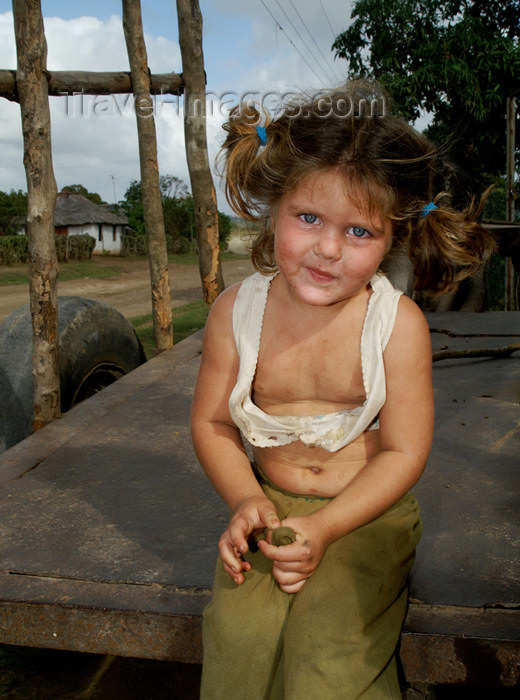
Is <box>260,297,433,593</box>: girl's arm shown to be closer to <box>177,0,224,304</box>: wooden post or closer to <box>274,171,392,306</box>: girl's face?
<box>274,171,392,306</box>: girl's face

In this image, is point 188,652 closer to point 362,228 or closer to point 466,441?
point 362,228

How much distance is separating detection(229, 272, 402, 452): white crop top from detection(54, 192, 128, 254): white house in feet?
131

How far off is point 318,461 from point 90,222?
41440 millimetres

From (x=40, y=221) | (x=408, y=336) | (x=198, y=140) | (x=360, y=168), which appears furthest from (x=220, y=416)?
(x=198, y=140)

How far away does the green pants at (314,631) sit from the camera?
1.26m

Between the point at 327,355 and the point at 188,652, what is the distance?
2.52 ft

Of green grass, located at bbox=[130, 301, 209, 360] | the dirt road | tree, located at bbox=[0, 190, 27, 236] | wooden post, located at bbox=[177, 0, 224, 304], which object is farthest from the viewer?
tree, located at bbox=[0, 190, 27, 236]

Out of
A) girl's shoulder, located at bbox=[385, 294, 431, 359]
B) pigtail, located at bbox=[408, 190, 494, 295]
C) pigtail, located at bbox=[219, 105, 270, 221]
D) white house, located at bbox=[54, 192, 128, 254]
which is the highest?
white house, located at bbox=[54, 192, 128, 254]

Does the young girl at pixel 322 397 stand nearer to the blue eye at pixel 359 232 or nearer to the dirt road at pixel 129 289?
the blue eye at pixel 359 232

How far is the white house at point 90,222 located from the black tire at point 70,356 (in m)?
37.2

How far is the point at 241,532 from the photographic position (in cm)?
133

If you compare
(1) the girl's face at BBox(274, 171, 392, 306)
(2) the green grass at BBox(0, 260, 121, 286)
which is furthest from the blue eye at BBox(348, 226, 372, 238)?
(2) the green grass at BBox(0, 260, 121, 286)

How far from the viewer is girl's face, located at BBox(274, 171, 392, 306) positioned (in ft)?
4.79

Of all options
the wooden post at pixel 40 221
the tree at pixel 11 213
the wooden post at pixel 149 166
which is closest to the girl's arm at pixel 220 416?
the wooden post at pixel 40 221
